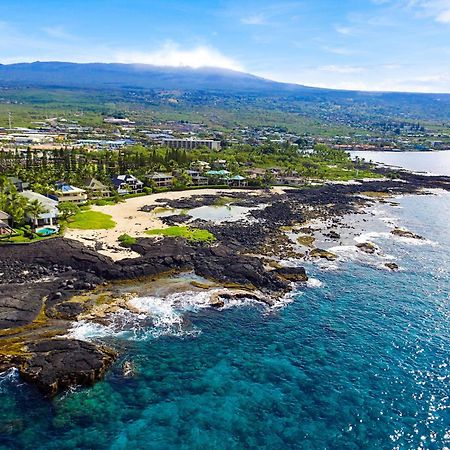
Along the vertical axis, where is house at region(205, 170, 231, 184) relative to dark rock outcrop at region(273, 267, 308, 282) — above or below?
above

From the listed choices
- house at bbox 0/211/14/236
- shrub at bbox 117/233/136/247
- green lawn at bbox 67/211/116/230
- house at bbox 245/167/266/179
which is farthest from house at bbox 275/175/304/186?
house at bbox 0/211/14/236

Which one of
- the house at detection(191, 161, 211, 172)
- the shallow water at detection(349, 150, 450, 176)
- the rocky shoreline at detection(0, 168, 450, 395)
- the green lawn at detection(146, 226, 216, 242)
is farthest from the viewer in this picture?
the shallow water at detection(349, 150, 450, 176)

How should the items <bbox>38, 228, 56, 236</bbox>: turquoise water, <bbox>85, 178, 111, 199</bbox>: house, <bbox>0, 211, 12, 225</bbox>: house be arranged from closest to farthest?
<bbox>38, 228, 56, 236</bbox>: turquoise water → <bbox>0, 211, 12, 225</bbox>: house → <bbox>85, 178, 111, 199</bbox>: house

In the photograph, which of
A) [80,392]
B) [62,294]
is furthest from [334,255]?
[80,392]

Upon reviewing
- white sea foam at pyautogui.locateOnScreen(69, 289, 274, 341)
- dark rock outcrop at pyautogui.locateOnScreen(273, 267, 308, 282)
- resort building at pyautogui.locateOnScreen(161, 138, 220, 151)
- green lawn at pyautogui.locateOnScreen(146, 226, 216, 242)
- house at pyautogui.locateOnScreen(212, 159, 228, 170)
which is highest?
resort building at pyautogui.locateOnScreen(161, 138, 220, 151)

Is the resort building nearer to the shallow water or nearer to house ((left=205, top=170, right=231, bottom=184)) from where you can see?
house ((left=205, top=170, right=231, bottom=184))

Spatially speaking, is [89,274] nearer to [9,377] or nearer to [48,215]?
[9,377]

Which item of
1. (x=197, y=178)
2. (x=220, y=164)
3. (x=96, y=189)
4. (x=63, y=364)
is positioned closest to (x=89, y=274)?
(x=63, y=364)
